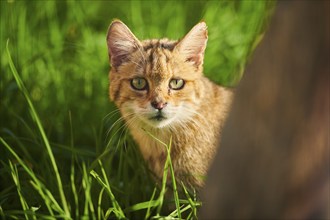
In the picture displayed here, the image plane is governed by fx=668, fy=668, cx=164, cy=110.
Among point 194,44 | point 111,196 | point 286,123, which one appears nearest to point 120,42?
point 194,44

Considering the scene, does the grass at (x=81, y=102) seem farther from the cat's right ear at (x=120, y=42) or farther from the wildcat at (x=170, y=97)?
the cat's right ear at (x=120, y=42)

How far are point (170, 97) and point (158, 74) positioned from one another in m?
0.09

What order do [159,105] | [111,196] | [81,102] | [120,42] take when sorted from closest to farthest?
[111,196] → [159,105] → [120,42] → [81,102]

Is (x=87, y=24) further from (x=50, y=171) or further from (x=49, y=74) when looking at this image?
(x=50, y=171)

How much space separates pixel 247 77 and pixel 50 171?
3.22 feet

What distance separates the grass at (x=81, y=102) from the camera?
2.26m

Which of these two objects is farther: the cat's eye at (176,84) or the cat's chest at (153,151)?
the cat's chest at (153,151)

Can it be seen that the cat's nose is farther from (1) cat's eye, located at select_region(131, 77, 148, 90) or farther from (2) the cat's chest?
(2) the cat's chest

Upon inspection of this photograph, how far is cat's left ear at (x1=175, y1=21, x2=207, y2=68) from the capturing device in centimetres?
230

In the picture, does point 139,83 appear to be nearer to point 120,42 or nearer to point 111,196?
point 120,42

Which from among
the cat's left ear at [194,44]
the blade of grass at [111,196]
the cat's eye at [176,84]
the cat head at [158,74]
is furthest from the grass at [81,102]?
the cat's left ear at [194,44]

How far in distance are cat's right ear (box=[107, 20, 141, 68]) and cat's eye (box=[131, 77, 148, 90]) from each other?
11 cm

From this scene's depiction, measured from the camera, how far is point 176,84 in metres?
2.39

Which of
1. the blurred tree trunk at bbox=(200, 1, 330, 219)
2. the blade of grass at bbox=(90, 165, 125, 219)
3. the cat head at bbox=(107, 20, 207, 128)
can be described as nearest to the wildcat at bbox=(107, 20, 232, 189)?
the cat head at bbox=(107, 20, 207, 128)
